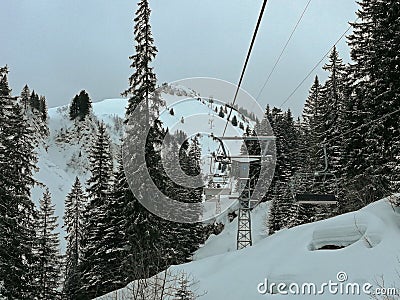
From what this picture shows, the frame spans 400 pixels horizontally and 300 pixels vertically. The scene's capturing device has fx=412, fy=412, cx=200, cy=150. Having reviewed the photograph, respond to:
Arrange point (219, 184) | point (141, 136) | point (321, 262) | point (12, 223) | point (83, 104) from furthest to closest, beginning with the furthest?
1. point (83, 104)
2. point (219, 184)
3. point (141, 136)
4. point (12, 223)
5. point (321, 262)

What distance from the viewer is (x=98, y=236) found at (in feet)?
71.6

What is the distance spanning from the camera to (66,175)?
67250 millimetres

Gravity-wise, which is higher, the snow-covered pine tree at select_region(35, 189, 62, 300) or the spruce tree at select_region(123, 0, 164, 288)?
the spruce tree at select_region(123, 0, 164, 288)

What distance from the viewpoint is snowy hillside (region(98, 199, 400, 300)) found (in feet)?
26.7

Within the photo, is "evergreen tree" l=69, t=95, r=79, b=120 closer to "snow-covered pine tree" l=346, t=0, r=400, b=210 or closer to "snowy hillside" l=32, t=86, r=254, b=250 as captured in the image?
"snowy hillside" l=32, t=86, r=254, b=250

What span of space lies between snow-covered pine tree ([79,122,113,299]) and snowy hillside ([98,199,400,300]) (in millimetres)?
8652

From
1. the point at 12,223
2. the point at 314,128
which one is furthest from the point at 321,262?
the point at 314,128

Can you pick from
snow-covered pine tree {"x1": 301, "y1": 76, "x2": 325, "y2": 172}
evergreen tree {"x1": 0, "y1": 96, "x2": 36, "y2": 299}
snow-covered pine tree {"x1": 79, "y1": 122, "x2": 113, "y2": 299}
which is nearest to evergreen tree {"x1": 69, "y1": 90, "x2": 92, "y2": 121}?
snow-covered pine tree {"x1": 301, "y1": 76, "x2": 325, "y2": 172}

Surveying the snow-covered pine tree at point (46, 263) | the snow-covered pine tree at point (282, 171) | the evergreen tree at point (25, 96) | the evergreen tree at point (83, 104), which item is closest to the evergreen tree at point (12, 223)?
the snow-covered pine tree at point (46, 263)

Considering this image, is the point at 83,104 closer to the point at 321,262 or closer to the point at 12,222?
the point at 12,222

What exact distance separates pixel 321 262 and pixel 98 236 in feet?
49.7

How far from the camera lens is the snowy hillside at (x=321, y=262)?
8133 mm

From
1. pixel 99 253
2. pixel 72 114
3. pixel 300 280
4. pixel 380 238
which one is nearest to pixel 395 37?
pixel 380 238

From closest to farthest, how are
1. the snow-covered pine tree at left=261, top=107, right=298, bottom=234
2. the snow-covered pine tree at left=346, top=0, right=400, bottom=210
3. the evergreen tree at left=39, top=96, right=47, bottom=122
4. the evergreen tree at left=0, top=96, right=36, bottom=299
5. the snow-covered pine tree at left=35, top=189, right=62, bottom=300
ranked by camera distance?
the evergreen tree at left=0, top=96, right=36, bottom=299 < the snow-covered pine tree at left=346, top=0, right=400, bottom=210 < the snow-covered pine tree at left=35, top=189, right=62, bottom=300 < the snow-covered pine tree at left=261, top=107, right=298, bottom=234 < the evergreen tree at left=39, top=96, right=47, bottom=122
